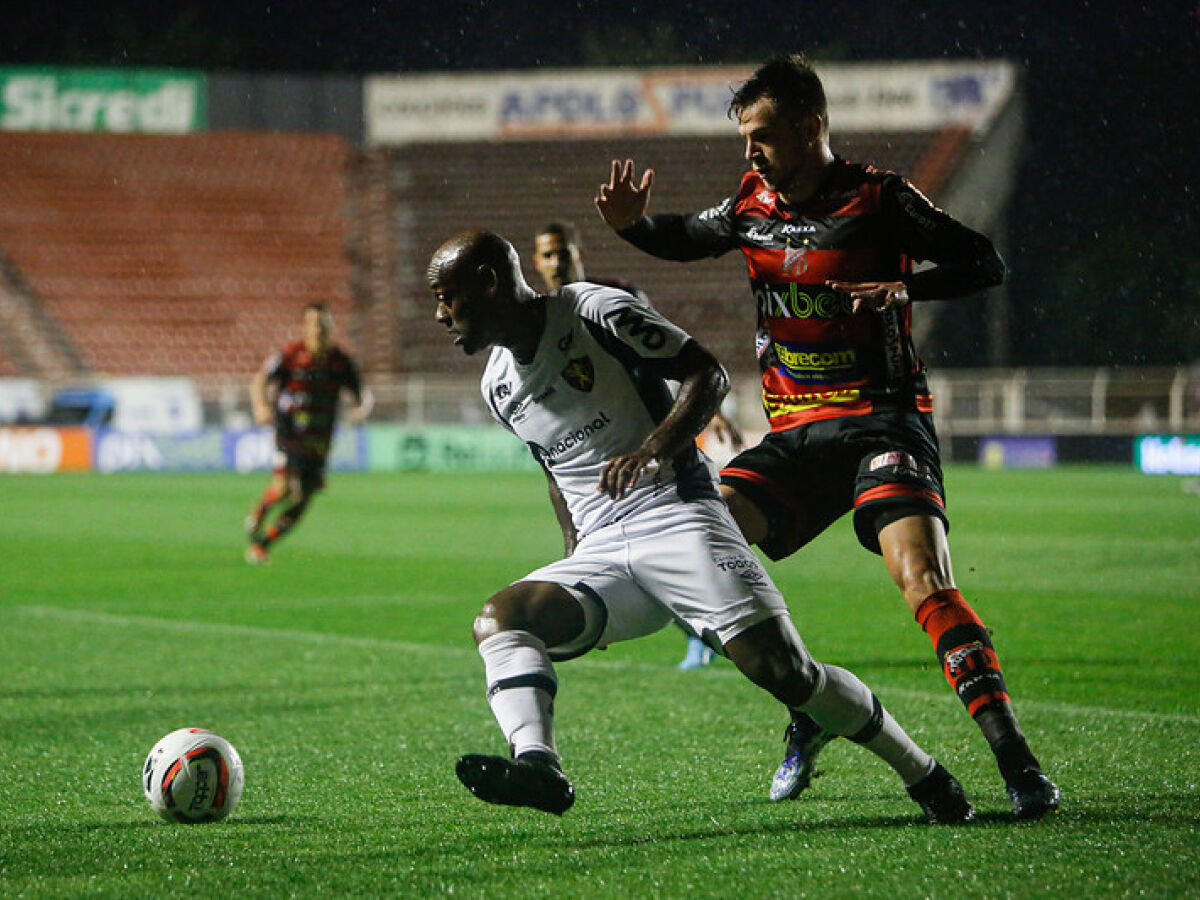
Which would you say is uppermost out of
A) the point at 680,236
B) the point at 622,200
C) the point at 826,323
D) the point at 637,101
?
the point at 637,101

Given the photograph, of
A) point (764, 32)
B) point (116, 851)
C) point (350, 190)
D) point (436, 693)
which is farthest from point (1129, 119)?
point (116, 851)

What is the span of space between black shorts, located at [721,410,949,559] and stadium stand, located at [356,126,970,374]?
28168 mm

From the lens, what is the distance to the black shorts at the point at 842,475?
15.4ft

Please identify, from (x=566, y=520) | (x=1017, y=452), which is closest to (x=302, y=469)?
(x=566, y=520)

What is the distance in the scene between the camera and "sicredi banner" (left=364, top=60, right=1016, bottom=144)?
3503 centimetres

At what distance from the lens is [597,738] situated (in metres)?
5.91

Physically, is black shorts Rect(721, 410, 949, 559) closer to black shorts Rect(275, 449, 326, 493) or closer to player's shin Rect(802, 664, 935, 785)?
player's shin Rect(802, 664, 935, 785)

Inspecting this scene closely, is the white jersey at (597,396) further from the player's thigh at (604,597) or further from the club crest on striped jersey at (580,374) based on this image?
the player's thigh at (604,597)

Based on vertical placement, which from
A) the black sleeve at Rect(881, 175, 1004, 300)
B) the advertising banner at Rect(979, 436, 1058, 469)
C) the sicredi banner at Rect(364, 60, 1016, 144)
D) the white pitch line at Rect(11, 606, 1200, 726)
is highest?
the sicredi banner at Rect(364, 60, 1016, 144)

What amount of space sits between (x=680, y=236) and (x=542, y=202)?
31154 millimetres

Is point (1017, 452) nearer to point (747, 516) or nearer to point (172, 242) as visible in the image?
point (172, 242)

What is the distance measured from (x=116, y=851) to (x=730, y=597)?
1.63 meters

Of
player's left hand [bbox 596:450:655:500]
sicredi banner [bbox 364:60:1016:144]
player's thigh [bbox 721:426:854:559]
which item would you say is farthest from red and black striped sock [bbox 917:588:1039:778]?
sicredi banner [bbox 364:60:1016:144]

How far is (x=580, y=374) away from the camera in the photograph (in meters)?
4.43
